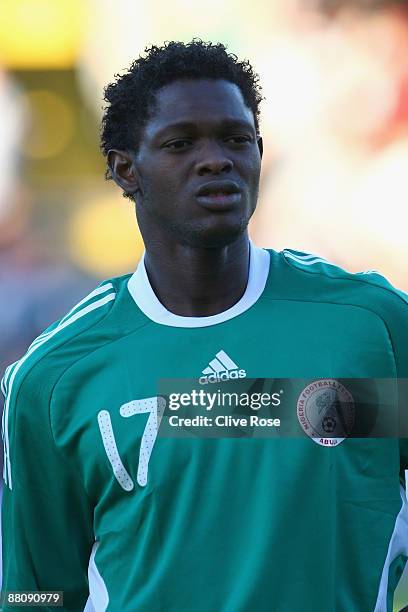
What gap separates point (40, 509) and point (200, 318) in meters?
0.64

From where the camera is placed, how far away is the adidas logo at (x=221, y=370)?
2580 millimetres

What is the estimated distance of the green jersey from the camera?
2.43 metres

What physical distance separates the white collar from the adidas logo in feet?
0.31

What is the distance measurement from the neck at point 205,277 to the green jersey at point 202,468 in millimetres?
29

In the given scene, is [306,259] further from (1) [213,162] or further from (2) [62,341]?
(2) [62,341]

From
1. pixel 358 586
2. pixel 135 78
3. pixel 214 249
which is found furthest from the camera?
pixel 135 78

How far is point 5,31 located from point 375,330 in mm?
5153

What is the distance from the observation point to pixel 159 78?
2736mm

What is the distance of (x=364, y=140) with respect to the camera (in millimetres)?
7066

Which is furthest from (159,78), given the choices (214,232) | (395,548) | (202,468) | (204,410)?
(395,548)

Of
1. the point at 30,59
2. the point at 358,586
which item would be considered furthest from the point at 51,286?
the point at 358,586

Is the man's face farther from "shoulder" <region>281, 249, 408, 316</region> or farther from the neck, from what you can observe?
"shoulder" <region>281, 249, 408, 316</region>

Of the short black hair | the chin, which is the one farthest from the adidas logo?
the short black hair

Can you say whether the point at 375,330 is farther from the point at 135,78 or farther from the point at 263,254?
the point at 135,78
